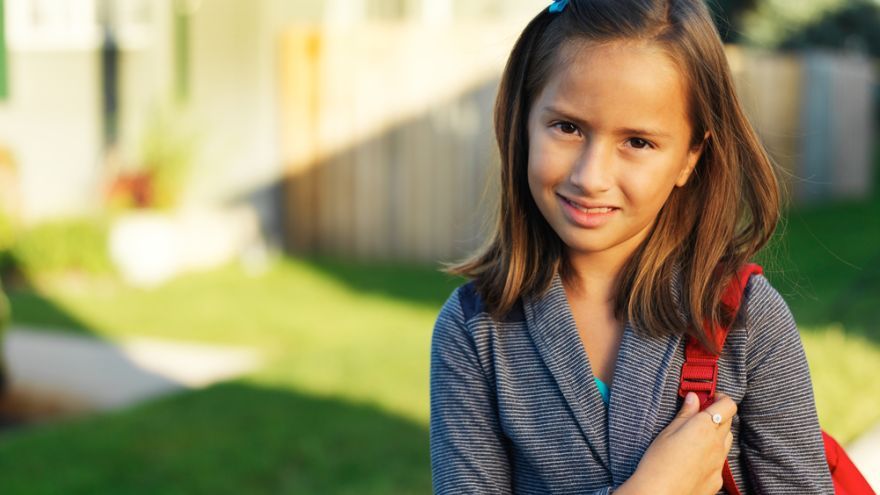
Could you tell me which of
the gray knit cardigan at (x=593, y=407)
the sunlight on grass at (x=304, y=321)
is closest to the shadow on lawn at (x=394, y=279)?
the sunlight on grass at (x=304, y=321)

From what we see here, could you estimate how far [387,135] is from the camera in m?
11.2

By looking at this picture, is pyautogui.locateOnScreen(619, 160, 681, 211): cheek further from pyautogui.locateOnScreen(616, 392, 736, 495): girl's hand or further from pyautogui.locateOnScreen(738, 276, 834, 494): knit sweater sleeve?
pyautogui.locateOnScreen(616, 392, 736, 495): girl's hand

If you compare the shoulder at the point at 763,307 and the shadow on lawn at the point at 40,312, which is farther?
the shadow on lawn at the point at 40,312

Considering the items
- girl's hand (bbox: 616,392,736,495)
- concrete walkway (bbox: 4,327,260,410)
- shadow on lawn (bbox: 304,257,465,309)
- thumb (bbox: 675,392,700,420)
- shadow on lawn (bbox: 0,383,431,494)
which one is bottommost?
shadow on lawn (bbox: 304,257,465,309)

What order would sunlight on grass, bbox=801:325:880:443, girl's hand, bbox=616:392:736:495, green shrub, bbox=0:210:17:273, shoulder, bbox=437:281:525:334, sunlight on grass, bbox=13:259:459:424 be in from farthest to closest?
green shrub, bbox=0:210:17:273 → sunlight on grass, bbox=13:259:459:424 → sunlight on grass, bbox=801:325:880:443 → shoulder, bbox=437:281:525:334 → girl's hand, bbox=616:392:736:495

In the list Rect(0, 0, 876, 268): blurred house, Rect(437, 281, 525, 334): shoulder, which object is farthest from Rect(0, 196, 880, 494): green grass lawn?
Rect(0, 0, 876, 268): blurred house

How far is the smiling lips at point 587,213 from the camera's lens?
2.00m

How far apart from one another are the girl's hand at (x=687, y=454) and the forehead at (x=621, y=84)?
47 centimetres

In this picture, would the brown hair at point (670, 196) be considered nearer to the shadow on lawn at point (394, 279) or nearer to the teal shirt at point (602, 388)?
the teal shirt at point (602, 388)

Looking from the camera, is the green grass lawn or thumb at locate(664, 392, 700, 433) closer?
thumb at locate(664, 392, 700, 433)

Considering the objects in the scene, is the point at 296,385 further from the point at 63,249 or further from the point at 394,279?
the point at 63,249

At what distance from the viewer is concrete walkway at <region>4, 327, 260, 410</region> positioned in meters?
6.29

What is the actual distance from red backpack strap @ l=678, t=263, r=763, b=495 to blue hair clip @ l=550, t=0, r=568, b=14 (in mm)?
552

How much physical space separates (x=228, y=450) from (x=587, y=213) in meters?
3.38
